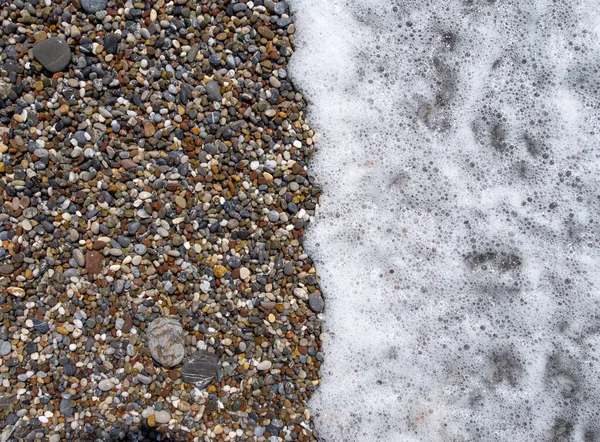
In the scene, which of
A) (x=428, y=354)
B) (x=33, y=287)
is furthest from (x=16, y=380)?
(x=428, y=354)

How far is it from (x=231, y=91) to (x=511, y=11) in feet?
6.51

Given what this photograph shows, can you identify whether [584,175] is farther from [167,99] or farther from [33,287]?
[33,287]

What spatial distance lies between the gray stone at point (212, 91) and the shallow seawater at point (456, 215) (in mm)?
534

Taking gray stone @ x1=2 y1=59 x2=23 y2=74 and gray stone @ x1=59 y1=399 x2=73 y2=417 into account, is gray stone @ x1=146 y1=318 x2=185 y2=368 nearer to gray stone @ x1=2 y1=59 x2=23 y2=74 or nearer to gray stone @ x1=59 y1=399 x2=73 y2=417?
gray stone @ x1=59 y1=399 x2=73 y2=417

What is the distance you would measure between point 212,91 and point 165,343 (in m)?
1.61

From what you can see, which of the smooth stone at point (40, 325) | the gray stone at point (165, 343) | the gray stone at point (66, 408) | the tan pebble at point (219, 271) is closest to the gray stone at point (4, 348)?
the smooth stone at point (40, 325)

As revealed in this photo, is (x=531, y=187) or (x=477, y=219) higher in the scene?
(x=531, y=187)

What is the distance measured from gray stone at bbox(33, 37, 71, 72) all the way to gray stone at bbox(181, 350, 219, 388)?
2015mm

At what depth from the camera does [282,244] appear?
3119mm

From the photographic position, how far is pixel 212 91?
3080mm

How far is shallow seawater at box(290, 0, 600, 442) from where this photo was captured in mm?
3127

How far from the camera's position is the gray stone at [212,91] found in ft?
10.1

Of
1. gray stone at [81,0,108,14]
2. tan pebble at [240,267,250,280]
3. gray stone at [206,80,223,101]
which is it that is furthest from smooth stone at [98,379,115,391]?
gray stone at [81,0,108,14]

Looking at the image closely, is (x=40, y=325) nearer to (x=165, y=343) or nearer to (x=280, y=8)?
(x=165, y=343)
